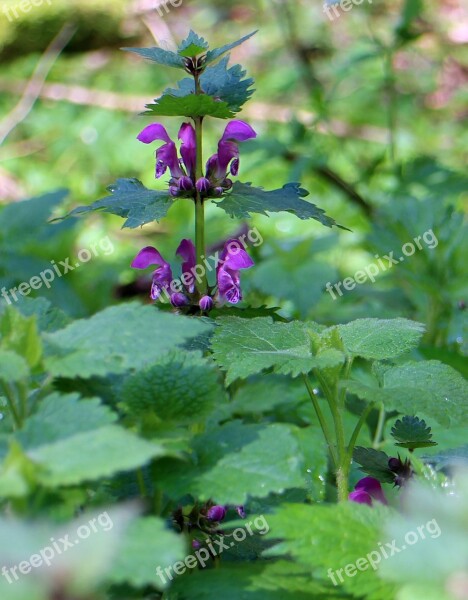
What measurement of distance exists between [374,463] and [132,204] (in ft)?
1.74

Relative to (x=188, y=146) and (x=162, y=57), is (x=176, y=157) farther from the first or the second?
(x=162, y=57)

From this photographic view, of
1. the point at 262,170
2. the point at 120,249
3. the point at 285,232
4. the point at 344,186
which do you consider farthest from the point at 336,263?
the point at 262,170

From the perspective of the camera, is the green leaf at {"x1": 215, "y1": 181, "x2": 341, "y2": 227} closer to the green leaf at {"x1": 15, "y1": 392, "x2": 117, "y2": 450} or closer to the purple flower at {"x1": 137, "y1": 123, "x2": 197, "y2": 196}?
the purple flower at {"x1": 137, "y1": 123, "x2": 197, "y2": 196}

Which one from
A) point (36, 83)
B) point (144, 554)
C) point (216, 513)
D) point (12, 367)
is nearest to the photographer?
point (144, 554)

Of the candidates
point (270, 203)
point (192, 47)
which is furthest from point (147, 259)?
point (192, 47)

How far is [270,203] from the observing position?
120cm

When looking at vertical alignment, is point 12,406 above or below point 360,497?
above

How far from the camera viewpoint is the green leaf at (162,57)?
3.95 ft

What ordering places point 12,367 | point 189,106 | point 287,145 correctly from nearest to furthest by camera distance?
point 12,367
point 189,106
point 287,145

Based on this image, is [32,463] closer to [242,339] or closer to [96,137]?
[242,339]

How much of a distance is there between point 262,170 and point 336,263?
1.52 meters

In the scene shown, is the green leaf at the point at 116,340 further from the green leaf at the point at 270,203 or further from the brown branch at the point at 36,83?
the brown branch at the point at 36,83

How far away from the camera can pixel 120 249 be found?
13.0ft

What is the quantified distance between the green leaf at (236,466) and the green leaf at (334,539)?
0.12ft
